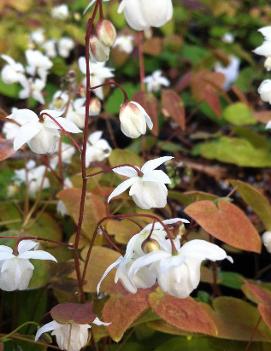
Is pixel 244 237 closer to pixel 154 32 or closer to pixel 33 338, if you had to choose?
pixel 33 338

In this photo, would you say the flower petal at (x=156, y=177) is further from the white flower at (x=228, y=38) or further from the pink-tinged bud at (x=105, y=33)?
the white flower at (x=228, y=38)

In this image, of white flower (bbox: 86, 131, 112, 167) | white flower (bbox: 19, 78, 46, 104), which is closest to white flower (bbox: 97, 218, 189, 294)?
white flower (bbox: 86, 131, 112, 167)

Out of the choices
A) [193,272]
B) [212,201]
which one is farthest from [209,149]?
[193,272]

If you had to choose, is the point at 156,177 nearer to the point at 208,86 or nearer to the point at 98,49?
the point at 98,49

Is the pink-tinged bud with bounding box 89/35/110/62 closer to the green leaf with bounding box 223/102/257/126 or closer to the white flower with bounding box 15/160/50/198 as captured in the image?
the white flower with bounding box 15/160/50/198

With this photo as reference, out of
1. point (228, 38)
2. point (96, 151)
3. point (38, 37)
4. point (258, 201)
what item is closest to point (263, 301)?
point (258, 201)

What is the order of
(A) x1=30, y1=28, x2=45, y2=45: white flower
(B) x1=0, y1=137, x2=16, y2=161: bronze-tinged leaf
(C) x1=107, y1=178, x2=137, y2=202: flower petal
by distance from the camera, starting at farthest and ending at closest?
(A) x1=30, y1=28, x2=45, y2=45: white flower < (B) x1=0, y1=137, x2=16, y2=161: bronze-tinged leaf < (C) x1=107, y1=178, x2=137, y2=202: flower petal
